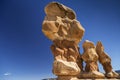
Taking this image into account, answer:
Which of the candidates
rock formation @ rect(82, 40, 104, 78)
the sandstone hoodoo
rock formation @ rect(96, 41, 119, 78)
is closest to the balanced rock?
the sandstone hoodoo

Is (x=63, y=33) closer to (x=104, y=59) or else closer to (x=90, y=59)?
(x=90, y=59)

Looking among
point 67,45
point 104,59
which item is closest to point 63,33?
point 67,45

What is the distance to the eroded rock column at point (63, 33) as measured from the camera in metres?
18.1

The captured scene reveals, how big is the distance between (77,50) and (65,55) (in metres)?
1.84

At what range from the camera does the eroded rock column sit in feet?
59.4

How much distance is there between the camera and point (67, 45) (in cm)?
1920

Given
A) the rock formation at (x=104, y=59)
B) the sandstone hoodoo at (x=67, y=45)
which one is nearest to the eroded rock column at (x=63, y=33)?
the sandstone hoodoo at (x=67, y=45)

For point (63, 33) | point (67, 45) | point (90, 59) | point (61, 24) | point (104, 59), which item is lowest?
point (90, 59)

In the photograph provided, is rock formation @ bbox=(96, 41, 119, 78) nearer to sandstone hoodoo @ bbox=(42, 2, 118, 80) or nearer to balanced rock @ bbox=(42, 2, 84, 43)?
sandstone hoodoo @ bbox=(42, 2, 118, 80)

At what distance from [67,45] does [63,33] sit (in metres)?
1.20

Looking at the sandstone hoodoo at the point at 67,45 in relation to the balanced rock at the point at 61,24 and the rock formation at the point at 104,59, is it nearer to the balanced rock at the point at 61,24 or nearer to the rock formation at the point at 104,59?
the balanced rock at the point at 61,24

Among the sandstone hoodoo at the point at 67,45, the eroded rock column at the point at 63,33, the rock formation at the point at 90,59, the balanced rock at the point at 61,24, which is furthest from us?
the rock formation at the point at 90,59

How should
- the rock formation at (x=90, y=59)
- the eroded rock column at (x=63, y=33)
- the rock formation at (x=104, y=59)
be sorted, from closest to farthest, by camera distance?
the eroded rock column at (x=63, y=33) → the rock formation at (x=90, y=59) → the rock formation at (x=104, y=59)

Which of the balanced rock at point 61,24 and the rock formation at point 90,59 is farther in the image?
the rock formation at point 90,59
